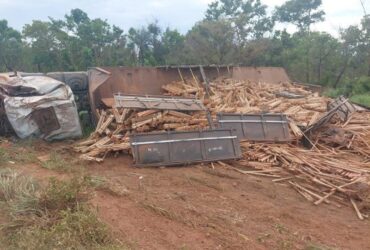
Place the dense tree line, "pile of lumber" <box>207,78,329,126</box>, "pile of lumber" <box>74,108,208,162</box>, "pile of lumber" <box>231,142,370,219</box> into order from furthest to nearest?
the dense tree line < "pile of lumber" <box>207,78,329,126</box> < "pile of lumber" <box>74,108,208,162</box> < "pile of lumber" <box>231,142,370,219</box>

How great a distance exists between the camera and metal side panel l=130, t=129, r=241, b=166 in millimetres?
8211

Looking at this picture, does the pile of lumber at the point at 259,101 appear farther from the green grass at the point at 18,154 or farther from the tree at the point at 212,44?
the tree at the point at 212,44

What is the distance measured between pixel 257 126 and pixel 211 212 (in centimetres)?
427

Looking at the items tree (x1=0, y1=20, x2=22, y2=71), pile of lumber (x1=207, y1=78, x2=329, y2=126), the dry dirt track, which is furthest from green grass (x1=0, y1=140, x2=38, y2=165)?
tree (x1=0, y1=20, x2=22, y2=71)

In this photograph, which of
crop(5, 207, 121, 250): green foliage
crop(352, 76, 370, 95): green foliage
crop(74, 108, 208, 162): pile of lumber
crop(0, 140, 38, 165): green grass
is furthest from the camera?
crop(352, 76, 370, 95): green foliage

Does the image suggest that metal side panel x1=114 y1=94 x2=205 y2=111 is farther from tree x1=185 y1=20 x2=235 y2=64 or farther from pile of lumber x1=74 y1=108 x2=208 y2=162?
tree x1=185 y1=20 x2=235 y2=64

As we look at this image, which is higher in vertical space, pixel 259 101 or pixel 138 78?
pixel 138 78

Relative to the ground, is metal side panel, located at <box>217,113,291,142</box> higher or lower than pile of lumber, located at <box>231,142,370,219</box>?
higher

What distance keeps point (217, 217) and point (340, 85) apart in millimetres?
24312

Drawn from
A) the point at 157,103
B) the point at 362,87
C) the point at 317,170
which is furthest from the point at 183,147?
the point at 362,87

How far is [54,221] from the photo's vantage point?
467 centimetres

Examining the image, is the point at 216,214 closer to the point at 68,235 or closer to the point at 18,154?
the point at 68,235

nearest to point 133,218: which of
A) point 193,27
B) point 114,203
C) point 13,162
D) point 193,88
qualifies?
point 114,203

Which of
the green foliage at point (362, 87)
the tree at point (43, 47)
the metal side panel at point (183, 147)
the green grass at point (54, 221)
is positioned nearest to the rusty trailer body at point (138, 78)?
the metal side panel at point (183, 147)
